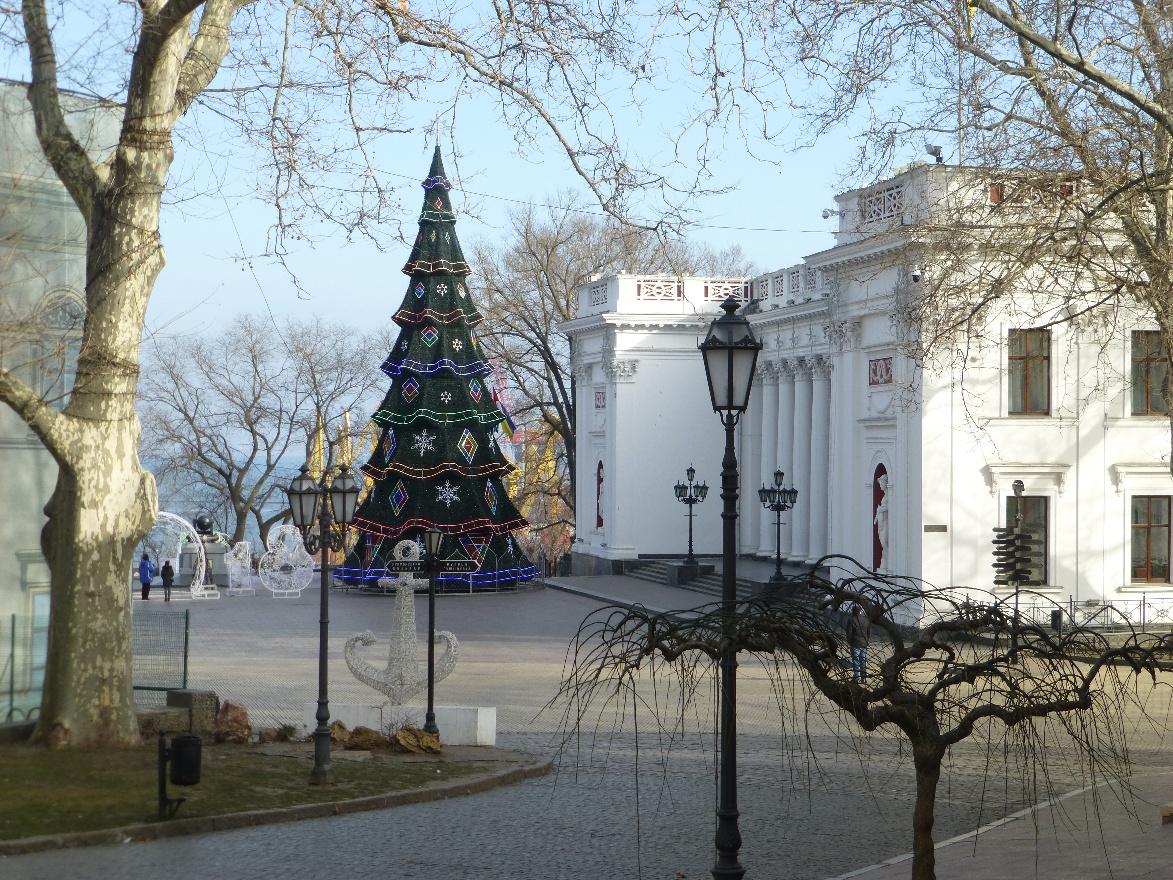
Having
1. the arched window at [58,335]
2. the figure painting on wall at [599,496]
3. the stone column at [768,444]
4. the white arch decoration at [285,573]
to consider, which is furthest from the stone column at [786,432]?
the arched window at [58,335]

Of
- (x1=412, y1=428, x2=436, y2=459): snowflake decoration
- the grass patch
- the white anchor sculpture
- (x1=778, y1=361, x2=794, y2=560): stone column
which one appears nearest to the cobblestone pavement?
the grass patch

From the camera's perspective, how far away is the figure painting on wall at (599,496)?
173 ft

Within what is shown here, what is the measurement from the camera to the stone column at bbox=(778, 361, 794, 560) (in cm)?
4628

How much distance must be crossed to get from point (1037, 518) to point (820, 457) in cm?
1136

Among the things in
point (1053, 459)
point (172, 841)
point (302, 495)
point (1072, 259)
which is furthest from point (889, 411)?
point (172, 841)

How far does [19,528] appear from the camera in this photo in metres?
17.8

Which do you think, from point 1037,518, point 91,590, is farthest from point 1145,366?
point 91,590

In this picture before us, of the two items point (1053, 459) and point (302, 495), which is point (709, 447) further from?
point (302, 495)

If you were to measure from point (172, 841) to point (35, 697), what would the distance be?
5.87 meters

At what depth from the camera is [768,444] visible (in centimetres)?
4834

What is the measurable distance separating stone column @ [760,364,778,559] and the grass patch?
3156cm

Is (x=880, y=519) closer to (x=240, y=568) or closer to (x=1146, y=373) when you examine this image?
(x=1146, y=373)

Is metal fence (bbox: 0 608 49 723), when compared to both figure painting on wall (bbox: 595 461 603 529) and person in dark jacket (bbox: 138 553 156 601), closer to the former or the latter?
person in dark jacket (bbox: 138 553 156 601)

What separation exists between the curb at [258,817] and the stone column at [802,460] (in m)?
29.0
